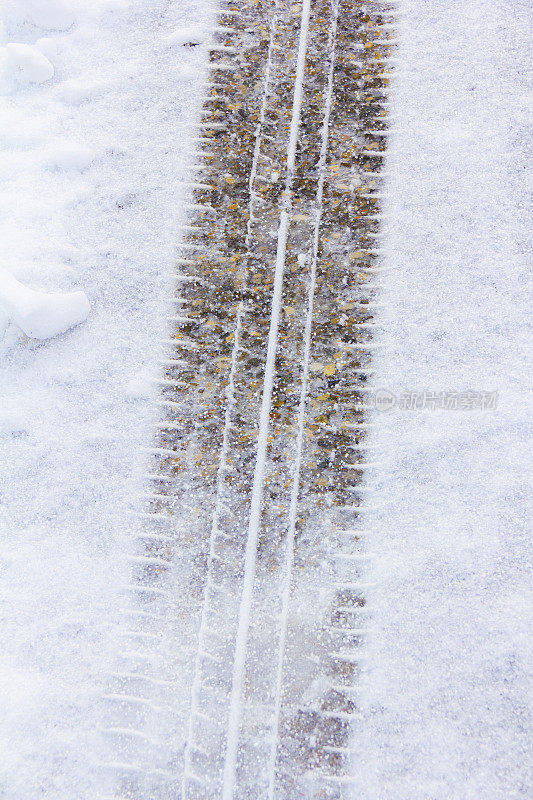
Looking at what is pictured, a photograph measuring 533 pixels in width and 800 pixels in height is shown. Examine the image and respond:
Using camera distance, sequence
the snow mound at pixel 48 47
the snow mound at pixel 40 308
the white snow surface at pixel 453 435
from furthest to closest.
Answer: the snow mound at pixel 48 47
the snow mound at pixel 40 308
the white snow surface at pixel 453 435

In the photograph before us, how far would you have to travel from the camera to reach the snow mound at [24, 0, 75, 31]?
8.10 ft

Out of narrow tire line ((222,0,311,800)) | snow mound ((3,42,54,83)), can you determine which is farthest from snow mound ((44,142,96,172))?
narrow tire line ((222,0,311,800))

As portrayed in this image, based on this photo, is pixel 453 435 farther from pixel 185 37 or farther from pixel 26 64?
pixel 26 64

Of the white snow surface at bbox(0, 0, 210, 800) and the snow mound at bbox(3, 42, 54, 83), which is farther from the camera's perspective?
the snow mound at bbox(3, 42, 54, 83)

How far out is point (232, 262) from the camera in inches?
89.4

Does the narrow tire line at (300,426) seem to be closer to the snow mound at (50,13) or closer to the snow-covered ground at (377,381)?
the snow-covered ground at (377,381)

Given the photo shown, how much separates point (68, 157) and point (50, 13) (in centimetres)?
68

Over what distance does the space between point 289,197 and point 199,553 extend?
53.5 inches

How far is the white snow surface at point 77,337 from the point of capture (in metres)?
1.91

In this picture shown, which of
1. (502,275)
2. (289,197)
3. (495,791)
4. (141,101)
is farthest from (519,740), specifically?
(141,101)

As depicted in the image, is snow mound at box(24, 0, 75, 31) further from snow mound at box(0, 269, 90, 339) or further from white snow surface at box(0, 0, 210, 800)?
snow mound at box(0, 269, 90, 339)

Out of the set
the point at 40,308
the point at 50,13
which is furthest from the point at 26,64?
the point at 40,308

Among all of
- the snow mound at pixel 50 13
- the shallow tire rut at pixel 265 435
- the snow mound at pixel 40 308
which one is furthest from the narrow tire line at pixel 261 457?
the snow mound at pixel 50 13

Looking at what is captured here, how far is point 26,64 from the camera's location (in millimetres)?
2406
